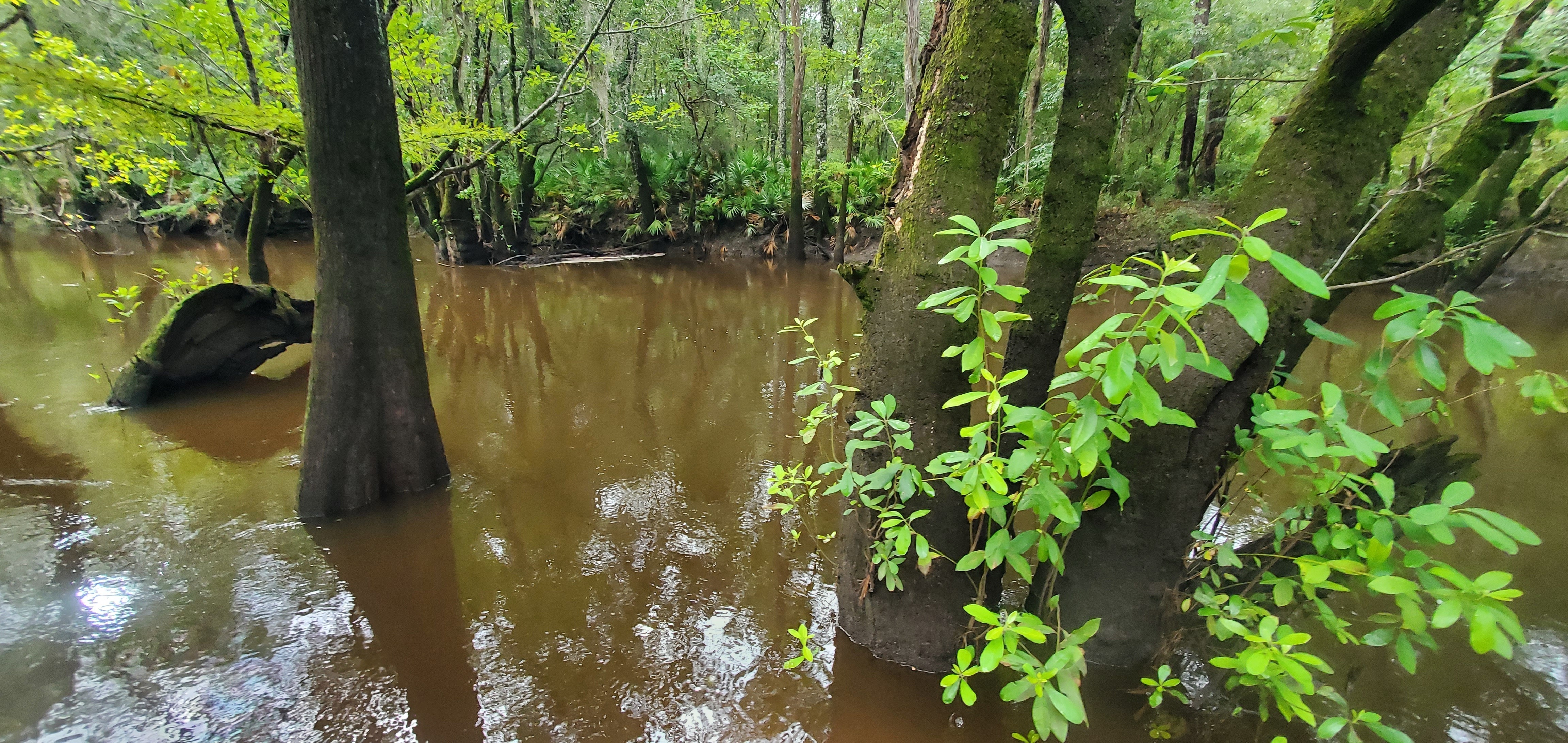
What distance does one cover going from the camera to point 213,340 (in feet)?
22.2

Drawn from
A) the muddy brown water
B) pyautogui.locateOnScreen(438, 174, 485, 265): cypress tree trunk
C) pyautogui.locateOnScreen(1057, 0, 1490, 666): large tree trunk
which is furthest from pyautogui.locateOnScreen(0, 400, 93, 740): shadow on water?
pyautogui.locateOnScreen(438, 174, 485, 265): cypress tree trunk

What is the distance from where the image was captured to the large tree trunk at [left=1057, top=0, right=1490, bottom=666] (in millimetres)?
2451

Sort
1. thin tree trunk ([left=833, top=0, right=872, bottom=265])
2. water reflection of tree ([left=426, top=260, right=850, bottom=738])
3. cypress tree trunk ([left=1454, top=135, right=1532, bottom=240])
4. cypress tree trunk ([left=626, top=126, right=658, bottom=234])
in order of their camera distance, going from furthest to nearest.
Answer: cypress tree trunk ([left=626, top=126, right=658, bottom=234])
thin tree trunk ([left=833, top=0, right=872, bottom=265])
cypress tree trunk ([left=1454, top=135, right=1532, bottom=240])
water reflection of tree ([left=426, top=260, right=850, bottom=738])

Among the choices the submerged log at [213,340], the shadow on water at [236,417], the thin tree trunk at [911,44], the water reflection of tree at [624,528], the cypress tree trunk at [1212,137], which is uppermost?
the thin tree trunk at [911,44]

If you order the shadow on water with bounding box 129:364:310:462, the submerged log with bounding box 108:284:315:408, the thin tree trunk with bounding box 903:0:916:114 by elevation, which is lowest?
the shadow on water with bounding box 129:364:310:462

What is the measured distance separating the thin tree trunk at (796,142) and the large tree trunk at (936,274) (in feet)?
47.3

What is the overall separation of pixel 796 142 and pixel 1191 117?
10080 mm

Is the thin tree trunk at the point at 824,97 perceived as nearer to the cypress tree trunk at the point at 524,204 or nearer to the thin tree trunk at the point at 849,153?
the thin tree trunk at the point at 849,153

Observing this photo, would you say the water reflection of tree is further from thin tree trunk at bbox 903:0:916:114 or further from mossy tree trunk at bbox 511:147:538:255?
mossy tree trunk at bbox 511:147:538:255

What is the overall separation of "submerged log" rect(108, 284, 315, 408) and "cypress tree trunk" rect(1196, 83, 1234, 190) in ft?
62.7

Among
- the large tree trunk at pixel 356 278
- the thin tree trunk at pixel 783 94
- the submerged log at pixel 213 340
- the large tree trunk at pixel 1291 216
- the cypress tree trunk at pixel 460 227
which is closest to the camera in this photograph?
the large tree trunk at pixel 1291 216

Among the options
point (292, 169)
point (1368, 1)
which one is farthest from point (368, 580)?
point (292, 169)

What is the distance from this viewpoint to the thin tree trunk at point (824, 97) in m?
19.9

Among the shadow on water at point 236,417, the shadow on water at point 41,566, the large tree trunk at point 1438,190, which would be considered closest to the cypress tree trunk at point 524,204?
the shadow on water at point 236,417
